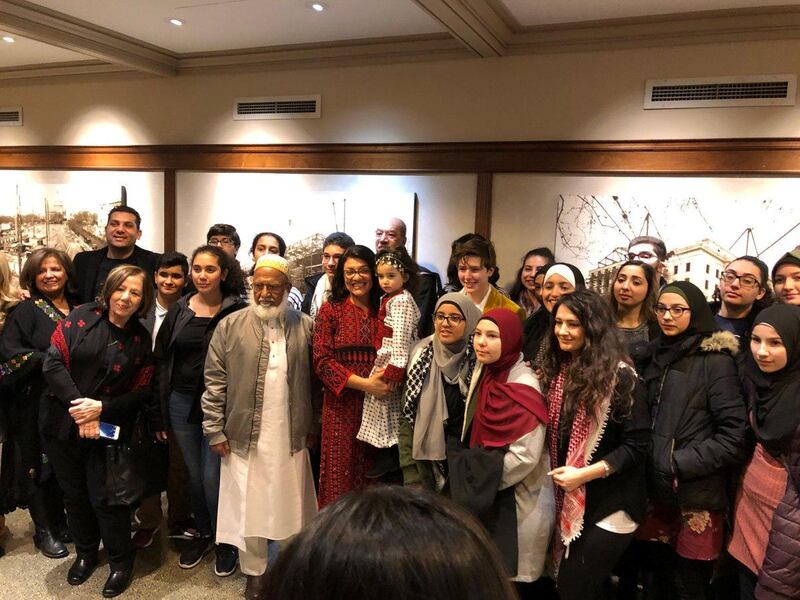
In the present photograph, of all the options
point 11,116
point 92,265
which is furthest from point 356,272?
point 11,116

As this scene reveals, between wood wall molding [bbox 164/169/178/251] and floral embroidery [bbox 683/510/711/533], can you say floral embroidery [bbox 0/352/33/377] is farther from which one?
floral embroidery [bbox 683/510/711/533]

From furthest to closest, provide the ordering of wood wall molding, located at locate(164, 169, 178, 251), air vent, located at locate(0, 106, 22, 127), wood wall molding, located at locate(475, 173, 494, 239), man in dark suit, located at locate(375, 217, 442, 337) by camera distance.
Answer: air vent, located at locate(0, 106, 22, 127) → wood wall molding, located at locate(164, 169, 178, 251) → wood wall molding, located at locate(475, 173, 494, 239) → man in dark suit, located at locate(375, 217, 442, 337)

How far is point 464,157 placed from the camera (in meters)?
4.05

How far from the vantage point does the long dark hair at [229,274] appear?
2.75 meters

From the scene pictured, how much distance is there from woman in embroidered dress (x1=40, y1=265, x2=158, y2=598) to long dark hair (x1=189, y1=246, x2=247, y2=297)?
0.33m

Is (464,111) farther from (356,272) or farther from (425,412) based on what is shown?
(425,412)

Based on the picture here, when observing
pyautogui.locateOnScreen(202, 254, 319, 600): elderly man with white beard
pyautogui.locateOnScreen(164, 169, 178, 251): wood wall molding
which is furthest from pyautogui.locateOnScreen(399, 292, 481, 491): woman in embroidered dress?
pyautogui.locateOnScreen(164, 169, 178, 251): wood wall molding

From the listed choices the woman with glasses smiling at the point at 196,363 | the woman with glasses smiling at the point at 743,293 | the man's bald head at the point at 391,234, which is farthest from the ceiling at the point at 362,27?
the woman with glasses smiling at the point at 196,363

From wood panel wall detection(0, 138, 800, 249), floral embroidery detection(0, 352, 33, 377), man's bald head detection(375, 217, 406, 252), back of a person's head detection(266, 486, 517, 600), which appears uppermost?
wood panel wall detection(0, 138, 800, 249)

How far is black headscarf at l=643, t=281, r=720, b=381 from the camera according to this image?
6.77 feet

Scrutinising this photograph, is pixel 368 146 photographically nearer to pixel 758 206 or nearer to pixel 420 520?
pixel 758 206

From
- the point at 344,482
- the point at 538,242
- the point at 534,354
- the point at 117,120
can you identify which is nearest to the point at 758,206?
the point at 538,242

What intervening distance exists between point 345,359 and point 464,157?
2131 mm

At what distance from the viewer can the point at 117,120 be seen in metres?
5.10
